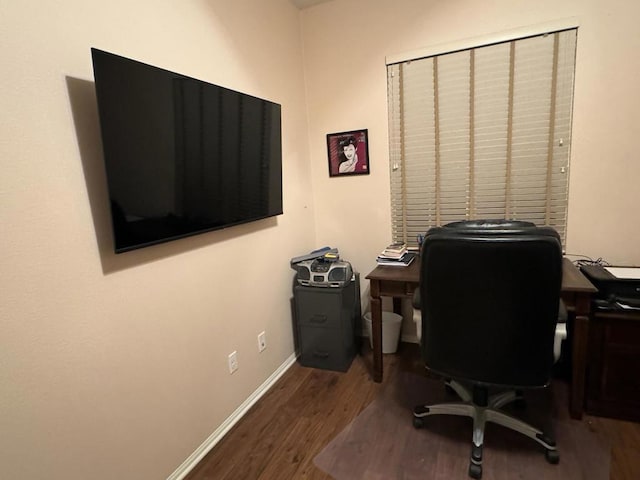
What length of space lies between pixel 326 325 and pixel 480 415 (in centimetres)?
108

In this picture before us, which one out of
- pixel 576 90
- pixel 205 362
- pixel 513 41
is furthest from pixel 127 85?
pixel 576 90

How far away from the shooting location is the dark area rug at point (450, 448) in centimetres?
156

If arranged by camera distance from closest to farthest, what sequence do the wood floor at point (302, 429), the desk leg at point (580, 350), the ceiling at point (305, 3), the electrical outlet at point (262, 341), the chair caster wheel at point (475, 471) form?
the chair caster wheel at point (475, 471) < the wood floor at point (302, 429) < the desk leg at point (580, 350) < the electrical outlet at point (262, 341) < the ceiling at point (305, 3)

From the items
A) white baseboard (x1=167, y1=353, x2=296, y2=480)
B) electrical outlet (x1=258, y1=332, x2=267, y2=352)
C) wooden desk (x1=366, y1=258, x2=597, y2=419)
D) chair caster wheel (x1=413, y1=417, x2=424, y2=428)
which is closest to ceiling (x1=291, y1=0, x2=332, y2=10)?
wooden desk (x1=366, y1=258, x2=597, y2=419)

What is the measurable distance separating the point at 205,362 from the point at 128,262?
69cm

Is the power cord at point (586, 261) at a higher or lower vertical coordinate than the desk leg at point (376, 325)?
higher

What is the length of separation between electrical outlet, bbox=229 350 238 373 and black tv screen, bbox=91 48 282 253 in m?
0.75

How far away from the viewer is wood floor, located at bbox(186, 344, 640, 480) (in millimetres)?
1623

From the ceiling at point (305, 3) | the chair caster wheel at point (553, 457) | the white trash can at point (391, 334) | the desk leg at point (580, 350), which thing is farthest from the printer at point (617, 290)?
the ceiling at point (305, 3)

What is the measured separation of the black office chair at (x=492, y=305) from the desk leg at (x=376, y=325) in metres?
0.58

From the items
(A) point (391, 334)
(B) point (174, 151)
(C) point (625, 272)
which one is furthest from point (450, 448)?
(B) point (174, 151)

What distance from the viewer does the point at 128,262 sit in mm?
1395

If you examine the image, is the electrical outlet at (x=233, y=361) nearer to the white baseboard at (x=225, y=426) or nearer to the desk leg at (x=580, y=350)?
the white baseboard at (x=225, y=426)

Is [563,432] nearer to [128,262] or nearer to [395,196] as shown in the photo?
[395,196]
